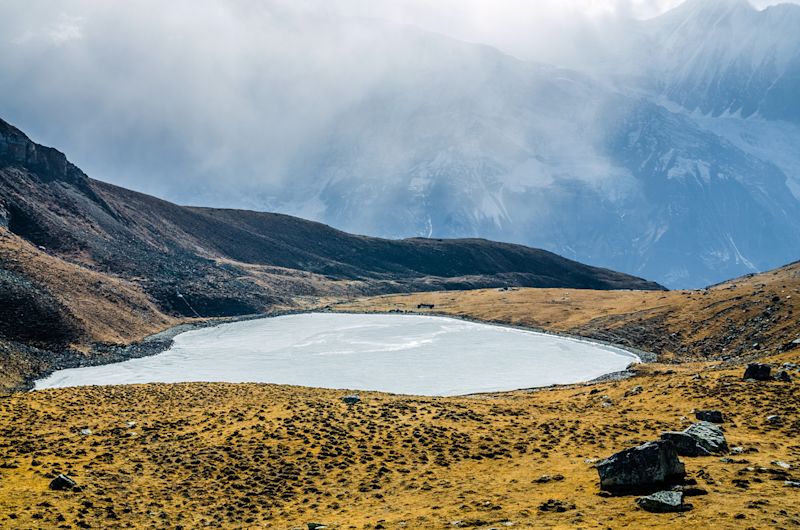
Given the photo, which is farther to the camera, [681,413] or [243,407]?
[243,407]

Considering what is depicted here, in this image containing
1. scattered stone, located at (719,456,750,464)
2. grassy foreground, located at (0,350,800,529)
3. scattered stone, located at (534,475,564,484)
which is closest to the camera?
grassy foreground, located at (0,350,800,529)

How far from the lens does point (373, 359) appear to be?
A: 8869cm

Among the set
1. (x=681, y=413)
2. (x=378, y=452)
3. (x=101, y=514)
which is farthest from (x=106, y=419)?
(x=681, y=413)

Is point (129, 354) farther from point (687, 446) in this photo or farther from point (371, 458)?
point (687, 446)

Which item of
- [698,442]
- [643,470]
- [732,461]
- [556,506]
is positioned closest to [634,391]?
[698,442]

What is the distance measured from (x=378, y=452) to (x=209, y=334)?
303ft

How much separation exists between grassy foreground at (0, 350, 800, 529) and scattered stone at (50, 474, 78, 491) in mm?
463

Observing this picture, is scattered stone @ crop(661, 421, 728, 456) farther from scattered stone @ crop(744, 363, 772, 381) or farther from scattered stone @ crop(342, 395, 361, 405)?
scattered stone @ crop(342, 395, 361, 405)

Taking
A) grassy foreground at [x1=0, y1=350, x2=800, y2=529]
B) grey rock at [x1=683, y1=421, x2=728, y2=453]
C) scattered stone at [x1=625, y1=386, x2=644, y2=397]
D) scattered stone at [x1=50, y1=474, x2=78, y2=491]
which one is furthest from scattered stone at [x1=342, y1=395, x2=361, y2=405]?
grey rock at [x1=683, y1=421, x2=728, y2=453]

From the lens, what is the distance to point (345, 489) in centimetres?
2720

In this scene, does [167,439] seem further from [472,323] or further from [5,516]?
[472,323]

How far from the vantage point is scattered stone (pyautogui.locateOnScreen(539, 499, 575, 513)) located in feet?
69.8

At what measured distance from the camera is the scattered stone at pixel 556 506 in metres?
21.3

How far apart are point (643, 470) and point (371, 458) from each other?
1319 centimetres
